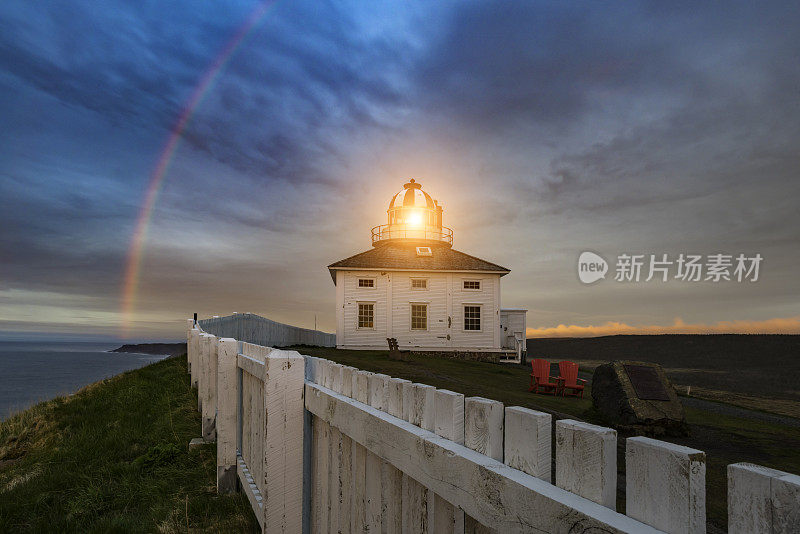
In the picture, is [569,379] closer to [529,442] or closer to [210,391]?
[210,391]

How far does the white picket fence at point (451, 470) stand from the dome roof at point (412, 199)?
3420cm

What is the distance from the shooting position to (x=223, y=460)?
5449 mm

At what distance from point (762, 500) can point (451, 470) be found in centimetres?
104

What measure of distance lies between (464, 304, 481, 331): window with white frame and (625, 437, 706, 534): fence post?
30.6 m

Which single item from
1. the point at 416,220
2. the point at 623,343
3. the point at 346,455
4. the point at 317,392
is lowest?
the point at 623,343

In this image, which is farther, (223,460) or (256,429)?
(223,460)

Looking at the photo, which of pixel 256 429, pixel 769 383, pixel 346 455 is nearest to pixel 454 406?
pixel 346 455

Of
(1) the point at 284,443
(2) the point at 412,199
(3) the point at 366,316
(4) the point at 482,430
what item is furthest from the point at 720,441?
(2) the point at 412,199

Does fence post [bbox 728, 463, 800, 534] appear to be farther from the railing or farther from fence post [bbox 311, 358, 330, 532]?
the railing

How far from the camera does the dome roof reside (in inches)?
1500

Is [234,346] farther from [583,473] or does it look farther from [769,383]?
[769,383]

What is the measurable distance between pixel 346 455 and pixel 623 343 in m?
56.1

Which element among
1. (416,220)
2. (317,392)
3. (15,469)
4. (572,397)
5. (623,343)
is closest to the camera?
(317,392)

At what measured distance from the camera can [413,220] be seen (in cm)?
3725
